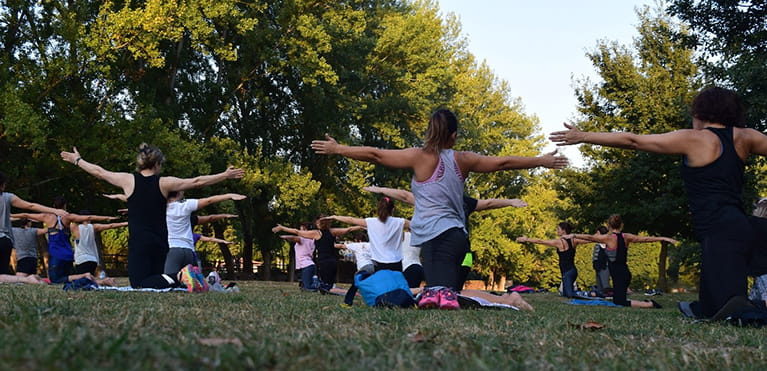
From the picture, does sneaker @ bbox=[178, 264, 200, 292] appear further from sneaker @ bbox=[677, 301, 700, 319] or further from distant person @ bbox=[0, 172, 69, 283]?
sneaker @ bbox=[677, 301, 700, 319]

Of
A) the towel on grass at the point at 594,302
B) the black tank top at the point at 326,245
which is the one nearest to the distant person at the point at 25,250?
the black tank top at the point at 326,245

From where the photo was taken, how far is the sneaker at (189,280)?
425 inches

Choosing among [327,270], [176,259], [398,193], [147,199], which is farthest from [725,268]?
[327,270]

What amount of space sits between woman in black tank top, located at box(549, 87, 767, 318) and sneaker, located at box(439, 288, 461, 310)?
6.71 ft

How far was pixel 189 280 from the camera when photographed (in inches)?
429

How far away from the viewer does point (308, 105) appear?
3522 cm

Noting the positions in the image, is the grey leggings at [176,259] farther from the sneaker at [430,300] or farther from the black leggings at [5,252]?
the sneaker at [430,300]

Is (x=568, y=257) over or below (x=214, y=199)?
below

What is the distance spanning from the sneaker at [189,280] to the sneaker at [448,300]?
14.9 ft

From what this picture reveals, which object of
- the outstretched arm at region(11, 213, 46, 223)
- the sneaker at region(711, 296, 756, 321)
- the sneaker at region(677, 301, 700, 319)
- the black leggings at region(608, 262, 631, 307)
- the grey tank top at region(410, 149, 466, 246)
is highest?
the grey tank top at region(410, 149, 466, 246)

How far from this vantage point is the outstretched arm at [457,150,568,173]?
7809 mm

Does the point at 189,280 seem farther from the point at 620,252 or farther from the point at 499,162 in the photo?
the point at 620,252

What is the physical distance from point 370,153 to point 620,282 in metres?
10.1

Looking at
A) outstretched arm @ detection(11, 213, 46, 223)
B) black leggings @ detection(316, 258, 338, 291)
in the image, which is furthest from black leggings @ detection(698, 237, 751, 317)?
outstretched arm @ detection(11, 213, 46, 223)
